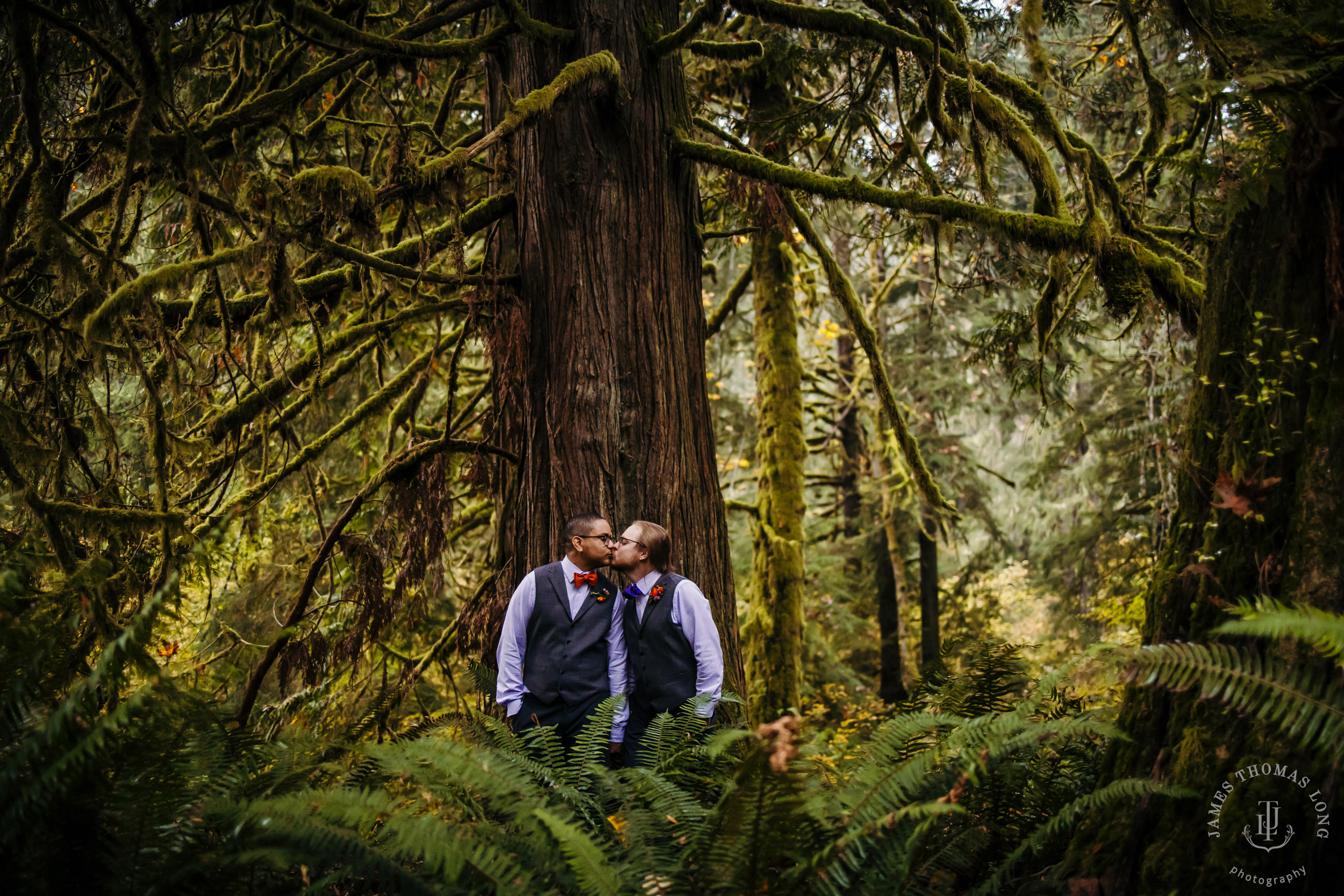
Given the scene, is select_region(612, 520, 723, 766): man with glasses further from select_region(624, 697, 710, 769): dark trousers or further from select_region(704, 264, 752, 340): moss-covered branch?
select_region(704, 264, 752, 340): moss-covered branch

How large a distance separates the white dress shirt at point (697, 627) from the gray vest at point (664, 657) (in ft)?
0.08

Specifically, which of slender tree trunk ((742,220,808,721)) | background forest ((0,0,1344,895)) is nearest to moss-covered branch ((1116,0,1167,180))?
background forest ((0,0,1344,895))

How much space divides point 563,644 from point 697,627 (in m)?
0.66

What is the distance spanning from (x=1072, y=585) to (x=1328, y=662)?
13522mm

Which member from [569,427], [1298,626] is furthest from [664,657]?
[1298,626]

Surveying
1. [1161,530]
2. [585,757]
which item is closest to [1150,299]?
[585,757]

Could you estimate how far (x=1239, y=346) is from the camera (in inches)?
108

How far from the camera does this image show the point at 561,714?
157 inches

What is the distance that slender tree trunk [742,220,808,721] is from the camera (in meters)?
8.95

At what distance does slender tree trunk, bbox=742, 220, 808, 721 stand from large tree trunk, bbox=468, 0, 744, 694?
13.8 ft

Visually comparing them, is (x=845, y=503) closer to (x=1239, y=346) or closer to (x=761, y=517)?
(x=761, y=517)

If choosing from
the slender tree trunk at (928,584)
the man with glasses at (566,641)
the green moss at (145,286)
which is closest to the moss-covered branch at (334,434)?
the green moss at (145,286)

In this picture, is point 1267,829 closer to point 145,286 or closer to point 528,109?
point 528,109

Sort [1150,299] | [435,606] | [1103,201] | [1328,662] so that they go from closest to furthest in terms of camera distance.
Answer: [1328,662], [1150,299], [1103,201], [435,606]
